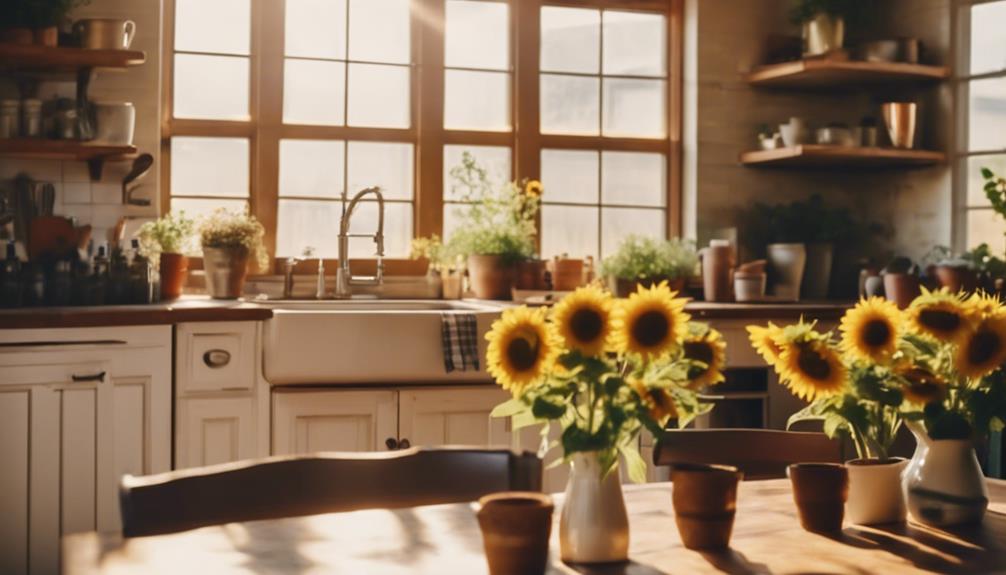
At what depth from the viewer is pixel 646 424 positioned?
113 cm

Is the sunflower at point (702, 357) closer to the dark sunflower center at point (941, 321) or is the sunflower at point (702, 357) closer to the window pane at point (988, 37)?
the dark sunflower center at point (941, 321)

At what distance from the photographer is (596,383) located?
3.76 feet

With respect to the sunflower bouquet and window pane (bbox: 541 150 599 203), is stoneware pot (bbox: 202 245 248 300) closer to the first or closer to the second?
window pane (bbox: 541 150 599 203)

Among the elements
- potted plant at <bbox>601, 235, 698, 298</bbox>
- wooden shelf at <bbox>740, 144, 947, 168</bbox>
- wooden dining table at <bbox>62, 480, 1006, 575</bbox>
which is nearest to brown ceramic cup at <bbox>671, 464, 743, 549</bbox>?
wooden dining table at <bbox>62, 480, 1006, 575</bbox>

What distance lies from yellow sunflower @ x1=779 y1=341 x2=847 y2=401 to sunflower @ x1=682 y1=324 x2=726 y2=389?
16cm

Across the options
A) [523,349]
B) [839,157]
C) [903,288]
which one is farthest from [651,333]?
[839,157]

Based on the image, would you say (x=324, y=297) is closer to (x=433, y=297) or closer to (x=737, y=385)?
(x=433, y=297)

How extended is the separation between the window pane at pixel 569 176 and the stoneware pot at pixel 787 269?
75 centimetres

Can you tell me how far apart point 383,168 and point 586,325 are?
336cm

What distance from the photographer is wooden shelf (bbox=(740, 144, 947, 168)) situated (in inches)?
173

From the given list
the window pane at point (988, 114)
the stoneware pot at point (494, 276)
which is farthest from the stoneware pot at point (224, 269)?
the window pane at point (988, 114)

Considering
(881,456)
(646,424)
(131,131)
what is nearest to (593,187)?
(131,131)

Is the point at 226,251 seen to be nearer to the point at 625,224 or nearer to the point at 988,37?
the point at 625,224

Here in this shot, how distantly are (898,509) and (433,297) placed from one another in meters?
3.00
